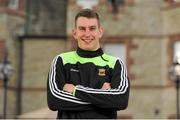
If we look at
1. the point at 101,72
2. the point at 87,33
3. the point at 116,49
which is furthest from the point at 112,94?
the point at 116,49

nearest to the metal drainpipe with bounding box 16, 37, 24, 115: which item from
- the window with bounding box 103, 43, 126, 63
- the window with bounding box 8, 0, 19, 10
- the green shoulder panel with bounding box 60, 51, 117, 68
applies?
the window with bounding box 8, 0, 19, 10

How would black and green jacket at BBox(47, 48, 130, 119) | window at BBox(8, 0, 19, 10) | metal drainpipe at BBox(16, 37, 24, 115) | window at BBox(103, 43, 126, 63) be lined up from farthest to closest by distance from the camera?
window at BBox(8, 0, 19, 10) → metal drainpipe at BBox(16, 37, 24, 115) → window at BBox(103, 43, 126, 63) → black and green jacket at BBox(47, 48, 130, 119)

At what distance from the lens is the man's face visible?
15.9ft

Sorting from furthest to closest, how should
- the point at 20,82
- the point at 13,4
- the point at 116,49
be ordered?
the point at 13,4, the point at 20,82, the point at 116,49

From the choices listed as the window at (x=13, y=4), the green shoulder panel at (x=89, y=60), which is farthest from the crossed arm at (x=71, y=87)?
the window at (x=13, y=4)

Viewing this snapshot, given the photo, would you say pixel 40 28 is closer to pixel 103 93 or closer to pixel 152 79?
pixel 152 79

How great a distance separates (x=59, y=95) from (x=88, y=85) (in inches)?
8.4

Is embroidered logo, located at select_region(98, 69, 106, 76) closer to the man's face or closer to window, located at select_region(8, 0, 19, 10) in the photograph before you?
the man's face

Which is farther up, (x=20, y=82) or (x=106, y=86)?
(x=106, y=86)

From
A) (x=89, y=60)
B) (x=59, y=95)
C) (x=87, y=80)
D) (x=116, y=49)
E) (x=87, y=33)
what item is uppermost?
(x=87, y=33)

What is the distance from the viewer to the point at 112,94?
4.84 meters

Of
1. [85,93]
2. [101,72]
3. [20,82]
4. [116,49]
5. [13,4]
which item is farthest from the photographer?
[13,4]

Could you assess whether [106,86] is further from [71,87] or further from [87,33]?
[87,33]

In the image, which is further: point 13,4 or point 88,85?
point 13,4
